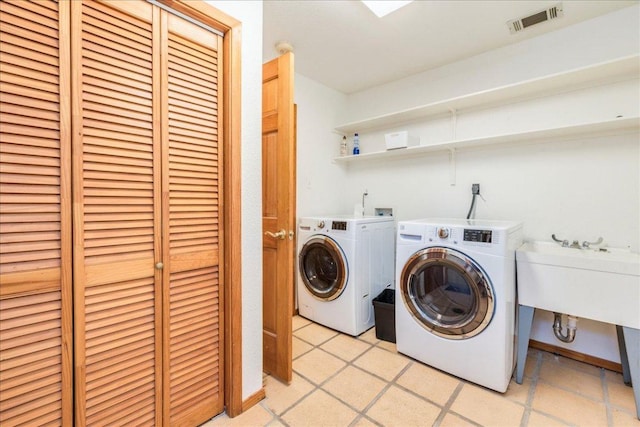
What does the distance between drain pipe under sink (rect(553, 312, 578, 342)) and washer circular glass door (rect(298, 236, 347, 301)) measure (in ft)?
4.80

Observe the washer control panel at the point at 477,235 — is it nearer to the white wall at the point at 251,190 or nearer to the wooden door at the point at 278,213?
the wooden door at the point at 278,213

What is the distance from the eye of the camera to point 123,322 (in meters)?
1.14

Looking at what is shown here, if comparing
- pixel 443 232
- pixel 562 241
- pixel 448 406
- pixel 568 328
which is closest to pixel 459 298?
pixel 443 232

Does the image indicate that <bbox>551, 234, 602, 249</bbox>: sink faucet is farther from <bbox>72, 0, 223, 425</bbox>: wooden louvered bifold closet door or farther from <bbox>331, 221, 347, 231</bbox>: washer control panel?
<bbox>72, 0, 223, 425</bbox>: wooden louvered bifold closet door

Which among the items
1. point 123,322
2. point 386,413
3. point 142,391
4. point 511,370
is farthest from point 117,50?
point 511,370

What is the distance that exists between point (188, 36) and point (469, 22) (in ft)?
6.09

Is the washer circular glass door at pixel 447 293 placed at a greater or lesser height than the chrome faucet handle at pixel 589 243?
lesser

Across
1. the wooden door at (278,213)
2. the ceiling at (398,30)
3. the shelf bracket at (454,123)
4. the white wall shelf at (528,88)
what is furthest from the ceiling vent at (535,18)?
the wooden door at (278,213)

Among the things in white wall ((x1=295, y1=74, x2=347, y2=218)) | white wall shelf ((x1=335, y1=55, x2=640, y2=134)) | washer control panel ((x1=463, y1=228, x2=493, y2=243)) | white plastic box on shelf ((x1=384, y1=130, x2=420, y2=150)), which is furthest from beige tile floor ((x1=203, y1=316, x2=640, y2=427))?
white wall shelf ((x1=335, y1=55, x2=640, y2=134))

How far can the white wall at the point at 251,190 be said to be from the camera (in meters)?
1.43

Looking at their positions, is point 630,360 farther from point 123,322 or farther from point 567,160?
point 123,322

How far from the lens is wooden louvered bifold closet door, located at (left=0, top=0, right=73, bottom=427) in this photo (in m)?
0.89

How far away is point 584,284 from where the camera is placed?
1566 mm

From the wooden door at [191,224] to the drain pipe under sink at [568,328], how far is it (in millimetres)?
2134
